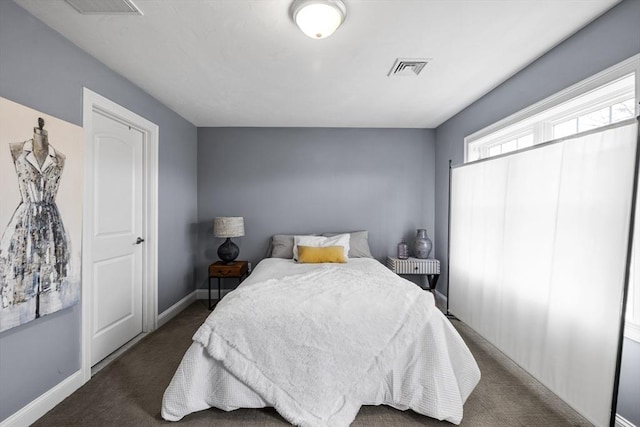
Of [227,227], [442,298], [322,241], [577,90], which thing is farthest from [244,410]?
[577,90]

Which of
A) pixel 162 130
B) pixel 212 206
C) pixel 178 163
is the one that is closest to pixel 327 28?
pixel 162 130

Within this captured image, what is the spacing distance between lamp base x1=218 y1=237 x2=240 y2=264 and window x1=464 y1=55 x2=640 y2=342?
3.30 meters

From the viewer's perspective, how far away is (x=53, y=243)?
183cm

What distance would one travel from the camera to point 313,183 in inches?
165

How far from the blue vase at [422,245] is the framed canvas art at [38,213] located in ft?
11.8

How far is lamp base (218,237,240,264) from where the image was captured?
12.4 feet

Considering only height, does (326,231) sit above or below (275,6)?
below

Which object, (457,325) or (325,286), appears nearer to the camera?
(325,286)

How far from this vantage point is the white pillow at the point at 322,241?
3.67 meters

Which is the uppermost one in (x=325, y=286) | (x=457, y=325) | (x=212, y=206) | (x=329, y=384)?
(x=212, y=206)

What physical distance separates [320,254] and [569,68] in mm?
2696

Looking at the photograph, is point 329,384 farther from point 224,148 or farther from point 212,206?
point 224,148

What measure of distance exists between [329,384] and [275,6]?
2240 millimetres

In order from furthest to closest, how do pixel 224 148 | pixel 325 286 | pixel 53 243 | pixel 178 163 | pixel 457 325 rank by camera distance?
pixel 224 148 < pixel 178 163 < pixel 457 325 < pixel 325 286 < pixel 53 243
